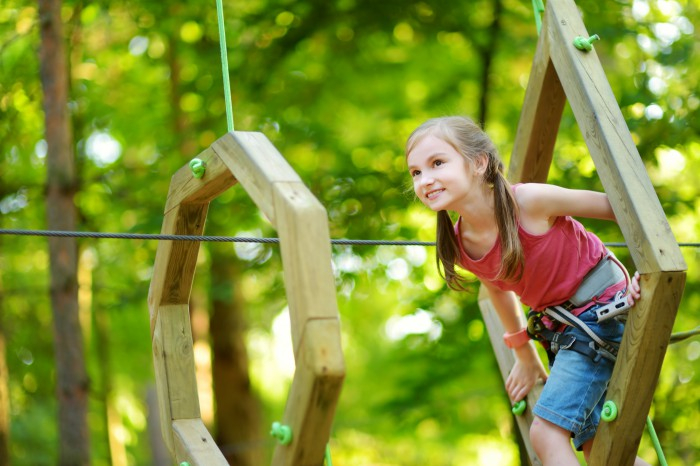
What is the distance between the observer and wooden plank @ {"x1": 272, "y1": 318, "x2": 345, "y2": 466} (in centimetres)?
155

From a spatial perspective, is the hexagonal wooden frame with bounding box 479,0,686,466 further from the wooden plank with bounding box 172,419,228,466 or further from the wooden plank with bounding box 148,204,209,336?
the wooden plank with bounding box 148,204,209,336

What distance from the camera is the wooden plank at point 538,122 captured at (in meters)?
2.72

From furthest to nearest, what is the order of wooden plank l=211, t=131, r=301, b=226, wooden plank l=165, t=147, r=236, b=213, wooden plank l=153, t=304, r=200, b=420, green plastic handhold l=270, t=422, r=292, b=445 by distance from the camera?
wooden plank l=153, t=304, r=200, b=420 → wooden plank l=165, t=147, r=236, b=213 → wooden plank l=211, t=131, r=301, b=226 → green plastic handhold l=270, t=422, r=292, b=445

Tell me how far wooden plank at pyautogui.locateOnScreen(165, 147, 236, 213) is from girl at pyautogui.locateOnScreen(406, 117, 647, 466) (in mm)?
526

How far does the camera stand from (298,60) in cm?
638

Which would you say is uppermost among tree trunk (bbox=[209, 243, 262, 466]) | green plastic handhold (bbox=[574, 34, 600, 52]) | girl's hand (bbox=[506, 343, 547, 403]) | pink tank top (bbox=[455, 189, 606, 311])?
green plastic handhold (bbox=[574, 34, 600, 52])

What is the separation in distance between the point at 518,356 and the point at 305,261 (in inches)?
54.7

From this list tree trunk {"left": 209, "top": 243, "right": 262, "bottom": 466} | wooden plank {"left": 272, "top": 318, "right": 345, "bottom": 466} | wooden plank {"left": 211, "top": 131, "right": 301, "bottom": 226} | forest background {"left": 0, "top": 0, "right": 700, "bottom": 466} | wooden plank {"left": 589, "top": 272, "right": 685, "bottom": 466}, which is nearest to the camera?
wooden plank {"left": 272, "top": 318, "right": 345, "bottom": 466}

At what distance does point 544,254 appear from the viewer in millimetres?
2354

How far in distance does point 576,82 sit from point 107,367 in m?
6.63

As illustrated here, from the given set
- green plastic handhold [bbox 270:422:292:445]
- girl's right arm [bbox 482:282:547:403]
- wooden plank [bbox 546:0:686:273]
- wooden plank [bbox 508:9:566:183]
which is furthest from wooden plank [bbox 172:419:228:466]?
wooden plank [bbox 508:9:566:183]

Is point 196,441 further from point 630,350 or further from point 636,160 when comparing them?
point 636,160

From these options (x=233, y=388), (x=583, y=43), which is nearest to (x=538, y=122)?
(x=583, y=43)

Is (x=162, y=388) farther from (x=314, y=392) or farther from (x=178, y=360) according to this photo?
(x=314, y=392)
